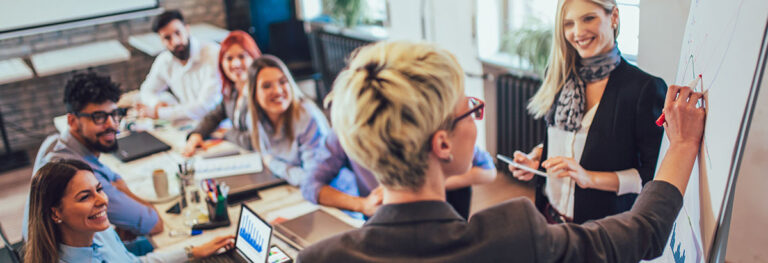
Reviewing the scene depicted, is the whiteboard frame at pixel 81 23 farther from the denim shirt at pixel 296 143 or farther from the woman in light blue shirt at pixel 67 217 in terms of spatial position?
the woman in light blue shirt at pixel 67 217

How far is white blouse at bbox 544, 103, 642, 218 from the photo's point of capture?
1.61 metres

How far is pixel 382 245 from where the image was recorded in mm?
1014

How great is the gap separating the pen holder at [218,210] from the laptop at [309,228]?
0.79ft

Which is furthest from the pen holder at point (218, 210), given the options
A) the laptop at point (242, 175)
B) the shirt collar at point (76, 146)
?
the shirt collar at point (76, 146)

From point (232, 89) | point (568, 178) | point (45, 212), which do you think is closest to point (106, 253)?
point (45, 212)

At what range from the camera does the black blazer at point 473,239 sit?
3.26 feet

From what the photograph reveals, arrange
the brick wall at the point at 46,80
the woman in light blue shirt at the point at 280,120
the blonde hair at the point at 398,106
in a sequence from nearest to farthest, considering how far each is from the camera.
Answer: the blonde hair at the point at 398,106 < the woman in light blue shirt at the point at 280,120 < the brick wall at the point at 46,80

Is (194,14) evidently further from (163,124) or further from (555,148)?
(555,148)

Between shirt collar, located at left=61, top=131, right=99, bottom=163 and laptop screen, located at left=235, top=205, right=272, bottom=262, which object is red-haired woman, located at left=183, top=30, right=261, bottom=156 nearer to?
shirt collar, located at left=61, top=131, right=99, bottom=163

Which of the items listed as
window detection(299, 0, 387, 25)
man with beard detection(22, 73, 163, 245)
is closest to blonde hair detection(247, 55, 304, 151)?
man with beard detection(22, 73, 163, 245)

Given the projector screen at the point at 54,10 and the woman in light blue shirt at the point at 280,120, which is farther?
the projector screen at the point at 54,10

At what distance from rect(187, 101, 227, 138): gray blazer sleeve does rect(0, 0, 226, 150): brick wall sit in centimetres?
255

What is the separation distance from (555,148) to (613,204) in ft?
0.72

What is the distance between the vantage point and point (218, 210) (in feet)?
7.63
